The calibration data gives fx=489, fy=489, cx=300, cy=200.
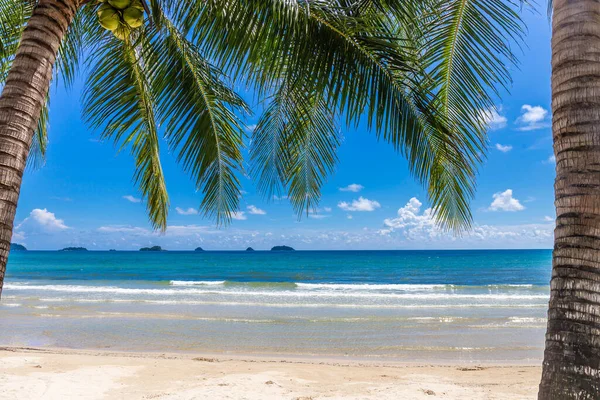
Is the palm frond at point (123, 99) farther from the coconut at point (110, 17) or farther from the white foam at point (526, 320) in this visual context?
the white foam at point (526, 320)

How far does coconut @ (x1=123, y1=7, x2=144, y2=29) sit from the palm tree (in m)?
0.09

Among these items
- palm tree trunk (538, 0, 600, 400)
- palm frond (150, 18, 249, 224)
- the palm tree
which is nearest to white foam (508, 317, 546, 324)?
the palm tree

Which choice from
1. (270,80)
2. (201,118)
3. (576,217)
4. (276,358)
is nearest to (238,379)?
(276,358)

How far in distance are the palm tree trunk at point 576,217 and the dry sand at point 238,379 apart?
3.28 metres

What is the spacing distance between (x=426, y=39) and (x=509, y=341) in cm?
754

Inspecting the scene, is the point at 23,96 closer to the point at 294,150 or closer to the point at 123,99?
the point at 123,99

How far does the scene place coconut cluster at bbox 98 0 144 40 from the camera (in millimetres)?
2926

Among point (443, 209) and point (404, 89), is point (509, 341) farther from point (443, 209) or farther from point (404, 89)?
point (404, 89)

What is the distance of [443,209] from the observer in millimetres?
4016

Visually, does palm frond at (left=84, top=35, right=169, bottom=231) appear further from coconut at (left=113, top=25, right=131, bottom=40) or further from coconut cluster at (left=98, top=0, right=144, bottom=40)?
coconut cluster at (left=98, top=0, right=144, bottom=40)

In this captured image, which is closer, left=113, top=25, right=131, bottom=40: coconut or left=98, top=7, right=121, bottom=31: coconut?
left=98, top=7, right=121, bottom=31: coconut

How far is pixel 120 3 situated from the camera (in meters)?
2.90

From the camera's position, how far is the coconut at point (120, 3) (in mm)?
2889

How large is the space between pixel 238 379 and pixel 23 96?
174 inches
